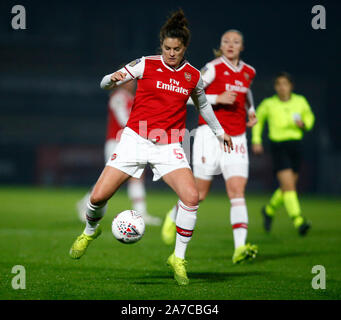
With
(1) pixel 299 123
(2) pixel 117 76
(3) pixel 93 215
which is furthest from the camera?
(1) pixel 299 123

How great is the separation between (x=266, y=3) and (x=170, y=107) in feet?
76.6

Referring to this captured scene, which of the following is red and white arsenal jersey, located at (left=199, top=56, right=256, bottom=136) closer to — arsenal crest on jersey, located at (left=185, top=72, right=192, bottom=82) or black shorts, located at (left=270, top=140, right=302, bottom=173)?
arsenal crest on jersey, located at (left=185, top=72, right=192, bottom=82)

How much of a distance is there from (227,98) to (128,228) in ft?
6.47

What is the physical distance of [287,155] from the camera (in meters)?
10.1

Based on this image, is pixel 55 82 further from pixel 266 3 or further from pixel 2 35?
pixel 266 3

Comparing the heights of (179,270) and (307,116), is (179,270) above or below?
below

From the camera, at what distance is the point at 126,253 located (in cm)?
798

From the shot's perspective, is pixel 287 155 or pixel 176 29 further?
pixel 287 155

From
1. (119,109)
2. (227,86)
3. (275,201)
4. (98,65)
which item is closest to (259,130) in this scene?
(275,201)

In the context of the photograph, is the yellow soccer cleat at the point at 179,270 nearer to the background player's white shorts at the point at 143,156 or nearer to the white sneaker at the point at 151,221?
the background player's white shorts at the point at 143,156

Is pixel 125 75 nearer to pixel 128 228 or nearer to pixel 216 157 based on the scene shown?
pixel 128 228

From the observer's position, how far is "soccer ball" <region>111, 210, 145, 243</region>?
589 centimetres

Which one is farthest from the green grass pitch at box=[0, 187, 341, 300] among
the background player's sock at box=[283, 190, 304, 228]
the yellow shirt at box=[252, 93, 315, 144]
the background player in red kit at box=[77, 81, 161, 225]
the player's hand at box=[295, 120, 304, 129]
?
the player's hand at box=[295, 120, 304, 129]

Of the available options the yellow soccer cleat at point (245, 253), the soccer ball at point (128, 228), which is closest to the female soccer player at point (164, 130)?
the soccer ball at point (128, 228)
